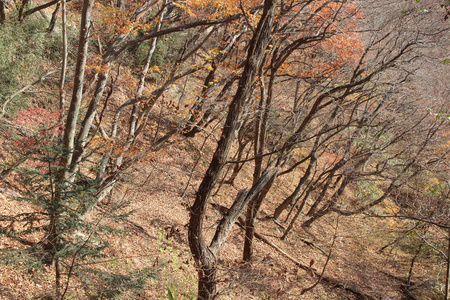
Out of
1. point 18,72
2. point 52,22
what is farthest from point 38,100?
point 52,22

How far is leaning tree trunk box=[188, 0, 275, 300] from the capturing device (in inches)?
176

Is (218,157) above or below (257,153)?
below

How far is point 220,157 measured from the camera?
Answer: 184 inches

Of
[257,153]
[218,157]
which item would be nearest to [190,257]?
[257,153]

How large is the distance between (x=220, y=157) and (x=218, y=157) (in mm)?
29

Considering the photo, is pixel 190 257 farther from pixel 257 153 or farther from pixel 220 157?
pixel 220 157

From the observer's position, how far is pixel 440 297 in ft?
35.7

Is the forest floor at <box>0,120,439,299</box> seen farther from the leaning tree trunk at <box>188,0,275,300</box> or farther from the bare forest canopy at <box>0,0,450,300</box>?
the leaning tree trunk at <box>188,0,275,300</box>

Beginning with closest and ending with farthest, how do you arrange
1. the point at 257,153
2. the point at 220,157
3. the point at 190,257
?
the point at 220,157 < the point at 257,153 < the point at 190,257

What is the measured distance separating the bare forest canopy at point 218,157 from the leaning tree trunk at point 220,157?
0.02 m

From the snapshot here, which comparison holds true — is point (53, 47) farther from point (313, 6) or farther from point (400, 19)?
point (400, 19)

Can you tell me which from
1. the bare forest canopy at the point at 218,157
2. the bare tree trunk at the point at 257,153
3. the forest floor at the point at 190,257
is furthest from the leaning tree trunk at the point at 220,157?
the bare tree trunk at the point at 257,153

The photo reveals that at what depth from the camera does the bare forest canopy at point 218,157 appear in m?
5.05

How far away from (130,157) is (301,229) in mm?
8100
